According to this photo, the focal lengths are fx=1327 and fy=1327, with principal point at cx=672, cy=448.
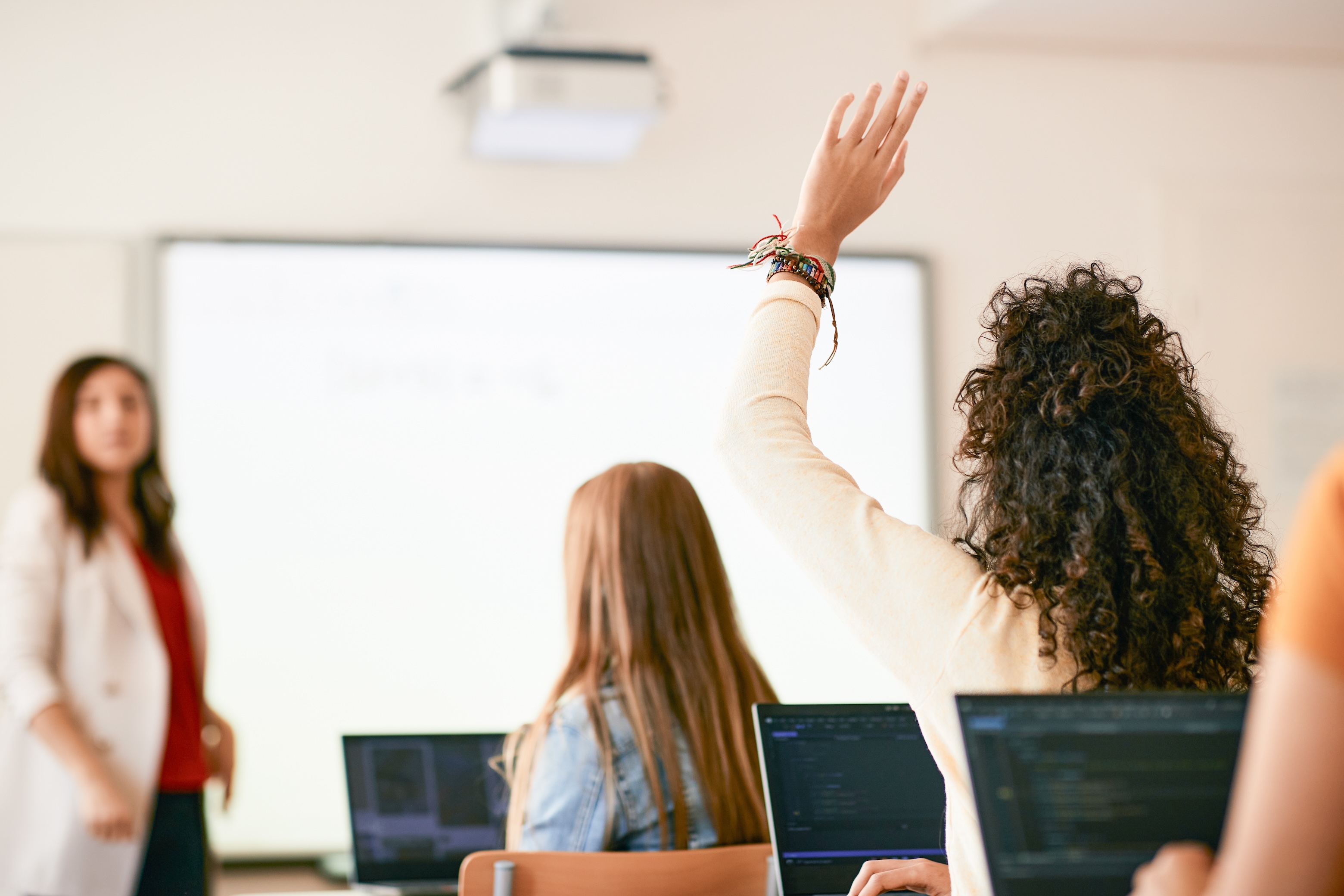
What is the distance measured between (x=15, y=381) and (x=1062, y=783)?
2892 millimetres

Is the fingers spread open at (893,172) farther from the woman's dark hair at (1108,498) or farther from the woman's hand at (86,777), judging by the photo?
the woman's hand at (86,777)

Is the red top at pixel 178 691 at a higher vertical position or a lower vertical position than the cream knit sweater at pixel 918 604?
lower

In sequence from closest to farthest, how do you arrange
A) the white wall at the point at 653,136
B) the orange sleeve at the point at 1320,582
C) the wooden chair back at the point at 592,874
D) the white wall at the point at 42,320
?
the orange sleeve at the point at 1320,582
the wooden chair back at the point at 592,874
the white wall at the point at 42,320
the white wall at the point at 653,136

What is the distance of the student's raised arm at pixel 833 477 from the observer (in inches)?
35.7

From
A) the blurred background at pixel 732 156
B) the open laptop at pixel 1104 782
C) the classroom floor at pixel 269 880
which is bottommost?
the classroom floor at pixel 269 880

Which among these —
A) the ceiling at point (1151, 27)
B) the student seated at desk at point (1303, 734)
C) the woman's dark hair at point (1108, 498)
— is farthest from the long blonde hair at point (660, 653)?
the ceiling at point (1151, 27)

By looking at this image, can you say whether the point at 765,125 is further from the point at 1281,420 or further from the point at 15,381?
the point at 15,381

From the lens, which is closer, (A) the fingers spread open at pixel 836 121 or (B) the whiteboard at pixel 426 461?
(A) the fingers spread open at pixel 836 121

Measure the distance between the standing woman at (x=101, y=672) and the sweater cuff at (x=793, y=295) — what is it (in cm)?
176

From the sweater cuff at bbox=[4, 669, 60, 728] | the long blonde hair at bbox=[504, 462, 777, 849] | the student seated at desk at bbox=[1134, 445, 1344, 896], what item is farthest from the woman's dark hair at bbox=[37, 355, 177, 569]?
the student seated at desk at bbox=[1134, 445, 1344, 896]

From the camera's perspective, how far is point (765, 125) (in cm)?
350

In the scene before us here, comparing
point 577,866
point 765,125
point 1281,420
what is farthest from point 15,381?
point 1281,420

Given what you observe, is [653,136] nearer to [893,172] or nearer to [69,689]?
[69,689]

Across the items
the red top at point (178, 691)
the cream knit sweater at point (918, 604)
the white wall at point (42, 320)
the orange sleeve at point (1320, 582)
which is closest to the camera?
the orange sleeve at point (1320, 582)
